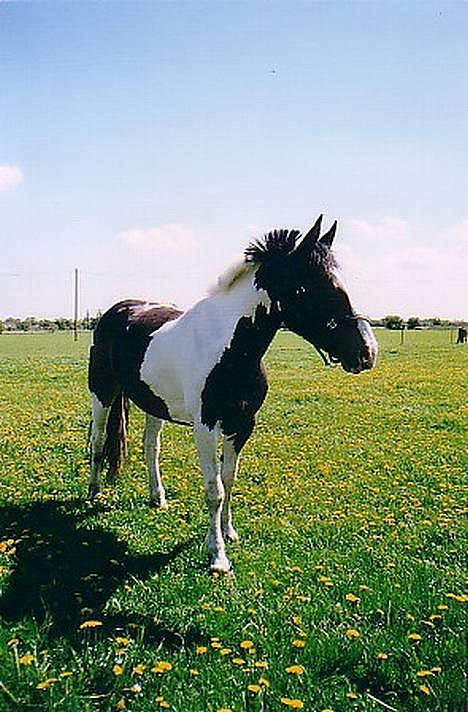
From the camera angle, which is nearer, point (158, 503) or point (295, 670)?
point (295, 670)

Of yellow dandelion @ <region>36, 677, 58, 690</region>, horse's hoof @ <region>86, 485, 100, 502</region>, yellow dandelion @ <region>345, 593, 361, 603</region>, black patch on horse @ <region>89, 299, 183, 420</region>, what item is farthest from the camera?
horse's hoof @ <region>86, 485, 100, 502</region>

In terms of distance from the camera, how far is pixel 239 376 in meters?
5.66

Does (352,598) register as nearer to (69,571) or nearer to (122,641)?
(122,641)

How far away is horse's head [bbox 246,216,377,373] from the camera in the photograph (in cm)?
509

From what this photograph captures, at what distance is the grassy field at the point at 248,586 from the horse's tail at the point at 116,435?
378 millimetres

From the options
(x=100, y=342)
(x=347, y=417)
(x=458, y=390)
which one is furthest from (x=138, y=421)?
(x=458, y=390)

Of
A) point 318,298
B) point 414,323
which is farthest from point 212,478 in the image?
point 414,323

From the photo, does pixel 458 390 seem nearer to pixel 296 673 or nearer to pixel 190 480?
pixel 190 480

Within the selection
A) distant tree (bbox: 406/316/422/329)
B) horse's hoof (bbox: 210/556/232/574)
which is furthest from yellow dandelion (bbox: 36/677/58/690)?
distant tree (bbox: 406/316/422/329)

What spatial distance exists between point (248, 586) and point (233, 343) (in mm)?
1886

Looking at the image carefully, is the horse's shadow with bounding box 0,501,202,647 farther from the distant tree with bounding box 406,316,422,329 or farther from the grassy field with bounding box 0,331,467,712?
the distant tree with bounding box 406,316,422,329

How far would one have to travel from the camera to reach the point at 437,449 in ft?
33.6

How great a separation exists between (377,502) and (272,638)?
3479 millimetres

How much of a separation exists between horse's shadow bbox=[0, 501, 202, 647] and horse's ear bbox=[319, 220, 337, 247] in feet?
9.48
